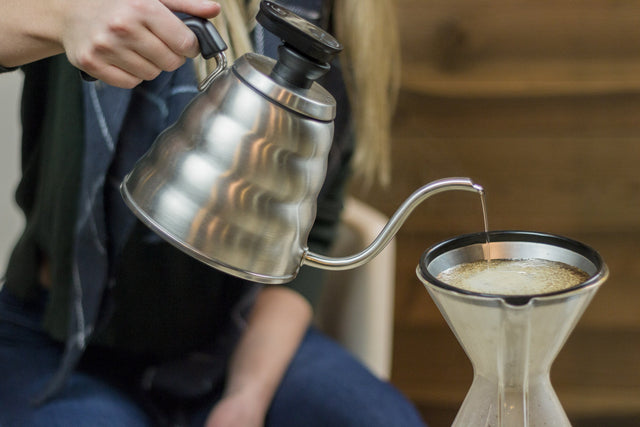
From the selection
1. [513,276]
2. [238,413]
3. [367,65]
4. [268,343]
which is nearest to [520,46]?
[367,65]

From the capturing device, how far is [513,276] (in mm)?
461

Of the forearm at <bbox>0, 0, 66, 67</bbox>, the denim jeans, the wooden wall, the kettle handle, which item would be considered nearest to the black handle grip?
the kettle handle

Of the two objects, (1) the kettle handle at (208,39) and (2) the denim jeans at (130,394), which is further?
(2) the denim jeans at (130,394)

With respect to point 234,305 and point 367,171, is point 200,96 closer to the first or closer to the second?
point 234,305

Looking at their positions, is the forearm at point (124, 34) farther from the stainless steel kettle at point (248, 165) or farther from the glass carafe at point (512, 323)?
the glass carafe at point (512, 323)

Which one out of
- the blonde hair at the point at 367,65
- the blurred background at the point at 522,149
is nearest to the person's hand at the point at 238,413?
the blonde hair at the point at 367,65

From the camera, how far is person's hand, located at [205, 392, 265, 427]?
0.80 meters

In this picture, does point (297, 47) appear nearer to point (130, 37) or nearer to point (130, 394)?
point (130, 37)

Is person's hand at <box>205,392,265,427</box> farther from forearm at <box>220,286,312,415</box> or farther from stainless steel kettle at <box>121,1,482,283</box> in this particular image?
stainless steel kettle at <box>121,1,482,283</box>

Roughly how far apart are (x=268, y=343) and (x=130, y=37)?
0.50 m

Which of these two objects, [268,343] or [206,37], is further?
[268,343]

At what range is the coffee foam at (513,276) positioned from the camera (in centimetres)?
44

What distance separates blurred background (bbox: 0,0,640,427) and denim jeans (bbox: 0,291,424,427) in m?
0.52

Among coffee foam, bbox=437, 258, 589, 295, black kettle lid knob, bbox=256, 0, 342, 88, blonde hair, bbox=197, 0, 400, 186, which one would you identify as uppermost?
black kettle lid knob, bbox=256, 0, 342, 88
